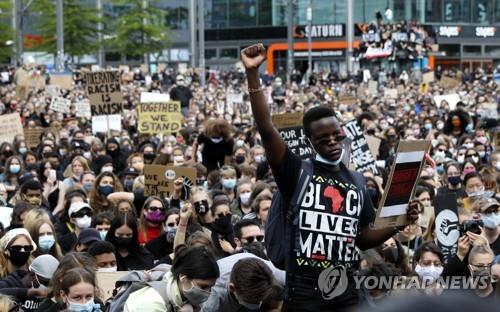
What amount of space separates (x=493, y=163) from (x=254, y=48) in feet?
31.6

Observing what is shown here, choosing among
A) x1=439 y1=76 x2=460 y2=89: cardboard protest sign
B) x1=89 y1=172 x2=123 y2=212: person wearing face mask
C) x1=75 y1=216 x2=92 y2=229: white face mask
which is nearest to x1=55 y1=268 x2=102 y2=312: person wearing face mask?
x1=75 y1=216 x2=92 y2=229: white face mask

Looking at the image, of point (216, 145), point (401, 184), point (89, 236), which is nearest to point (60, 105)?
point (216, 145)

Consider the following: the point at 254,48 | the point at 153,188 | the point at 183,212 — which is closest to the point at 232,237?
the point at 183,212

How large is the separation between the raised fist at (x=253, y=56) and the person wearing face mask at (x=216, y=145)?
10118mm

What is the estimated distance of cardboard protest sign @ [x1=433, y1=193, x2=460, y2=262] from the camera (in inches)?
316

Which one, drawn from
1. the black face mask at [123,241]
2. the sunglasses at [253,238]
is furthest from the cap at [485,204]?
the black face mask at [123,241]

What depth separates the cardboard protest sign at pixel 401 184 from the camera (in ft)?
15.1

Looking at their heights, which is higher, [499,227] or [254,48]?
[254,48]

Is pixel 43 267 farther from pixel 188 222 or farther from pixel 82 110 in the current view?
pixel 82 110

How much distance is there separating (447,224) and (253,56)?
4227mm

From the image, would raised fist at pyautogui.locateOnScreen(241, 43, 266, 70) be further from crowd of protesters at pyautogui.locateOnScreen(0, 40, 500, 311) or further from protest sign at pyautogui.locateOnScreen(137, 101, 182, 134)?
protest sign at pyautogui.locateOnScreen(137, 101, 182, 134)

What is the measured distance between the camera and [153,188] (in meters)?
11.4

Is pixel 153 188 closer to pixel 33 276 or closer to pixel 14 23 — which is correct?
pixel 33 276

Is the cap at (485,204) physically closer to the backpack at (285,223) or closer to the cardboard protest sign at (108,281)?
the cardboard protest sign at (108,281)
